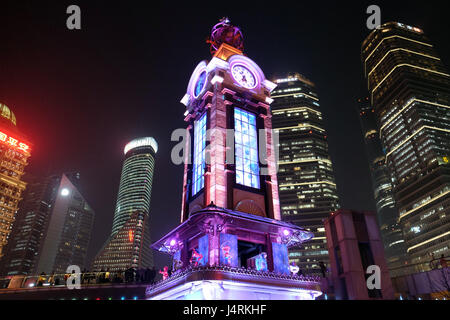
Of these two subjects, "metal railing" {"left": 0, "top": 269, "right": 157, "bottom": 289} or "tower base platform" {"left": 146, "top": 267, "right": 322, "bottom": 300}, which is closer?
"tower base platform" {"left": 146, "top": 267, "right": 322, "bottom": 300}

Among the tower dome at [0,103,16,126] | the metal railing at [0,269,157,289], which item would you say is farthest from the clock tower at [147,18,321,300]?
the tower dome at [0,103,16,126]

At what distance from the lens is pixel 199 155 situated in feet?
125

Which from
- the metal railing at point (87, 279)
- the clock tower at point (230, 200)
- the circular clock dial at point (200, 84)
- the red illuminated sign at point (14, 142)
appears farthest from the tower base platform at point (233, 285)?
the red illuminated sign at point (14, 142)

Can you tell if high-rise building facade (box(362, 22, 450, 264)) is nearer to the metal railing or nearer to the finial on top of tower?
the finial on top of tower

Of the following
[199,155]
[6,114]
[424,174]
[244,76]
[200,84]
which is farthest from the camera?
[424,174]

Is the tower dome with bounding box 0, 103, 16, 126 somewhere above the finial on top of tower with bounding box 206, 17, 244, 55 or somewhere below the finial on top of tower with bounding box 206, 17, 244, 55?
above

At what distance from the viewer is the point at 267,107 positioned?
42.2 meters

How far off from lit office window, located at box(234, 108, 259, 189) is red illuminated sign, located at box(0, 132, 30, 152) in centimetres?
10925

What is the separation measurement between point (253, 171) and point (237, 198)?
450cm

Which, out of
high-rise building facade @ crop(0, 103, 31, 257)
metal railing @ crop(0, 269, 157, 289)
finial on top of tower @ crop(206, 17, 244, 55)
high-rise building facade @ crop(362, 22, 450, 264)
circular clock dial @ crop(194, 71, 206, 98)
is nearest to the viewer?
metal railing @ crop(0, 269, 157, 289)

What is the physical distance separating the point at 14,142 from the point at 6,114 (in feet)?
65.2

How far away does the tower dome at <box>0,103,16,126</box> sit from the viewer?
126500 millimetres

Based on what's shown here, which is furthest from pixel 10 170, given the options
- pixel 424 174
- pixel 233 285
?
pixel 424 174

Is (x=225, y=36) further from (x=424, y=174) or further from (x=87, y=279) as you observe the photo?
(x=424, y=174)
